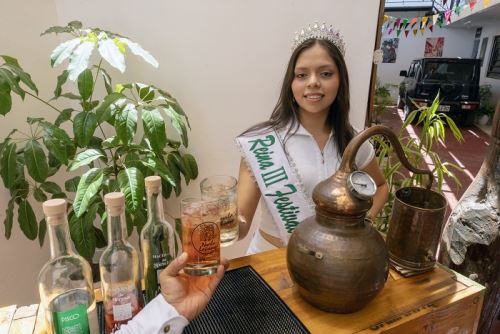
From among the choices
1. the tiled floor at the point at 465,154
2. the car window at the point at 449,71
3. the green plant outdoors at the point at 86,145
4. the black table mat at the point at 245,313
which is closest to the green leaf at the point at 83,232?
the green plant outdoors at the point at 86,145

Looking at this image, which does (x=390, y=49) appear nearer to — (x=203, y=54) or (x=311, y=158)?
(x=203, y=54)

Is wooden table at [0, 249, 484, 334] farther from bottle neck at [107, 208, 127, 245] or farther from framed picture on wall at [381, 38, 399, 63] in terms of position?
framed picture on wall at [381, 38, 399, 63]

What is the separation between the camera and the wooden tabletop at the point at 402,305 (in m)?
0.67

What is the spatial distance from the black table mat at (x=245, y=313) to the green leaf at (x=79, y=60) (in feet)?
3.04

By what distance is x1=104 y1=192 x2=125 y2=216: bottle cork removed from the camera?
0.57 metres

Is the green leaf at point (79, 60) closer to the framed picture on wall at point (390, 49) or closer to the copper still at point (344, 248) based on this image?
the copper still at point (344, 248)

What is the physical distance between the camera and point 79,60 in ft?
4.29

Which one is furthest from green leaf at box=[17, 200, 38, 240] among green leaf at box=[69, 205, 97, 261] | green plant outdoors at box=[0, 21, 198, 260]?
green leaf at box=[69, 205, 97, 261]

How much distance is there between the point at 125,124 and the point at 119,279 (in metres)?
0.83

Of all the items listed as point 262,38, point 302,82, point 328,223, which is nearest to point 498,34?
point 262,38

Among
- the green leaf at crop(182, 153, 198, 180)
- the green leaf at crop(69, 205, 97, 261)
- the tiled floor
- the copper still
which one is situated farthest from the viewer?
the tiled floor

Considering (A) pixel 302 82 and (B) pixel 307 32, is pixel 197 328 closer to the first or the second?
(A) pixel 302 82

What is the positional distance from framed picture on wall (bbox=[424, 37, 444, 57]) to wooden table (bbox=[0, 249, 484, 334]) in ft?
42.0

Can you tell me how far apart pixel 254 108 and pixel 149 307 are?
1.66 metres
